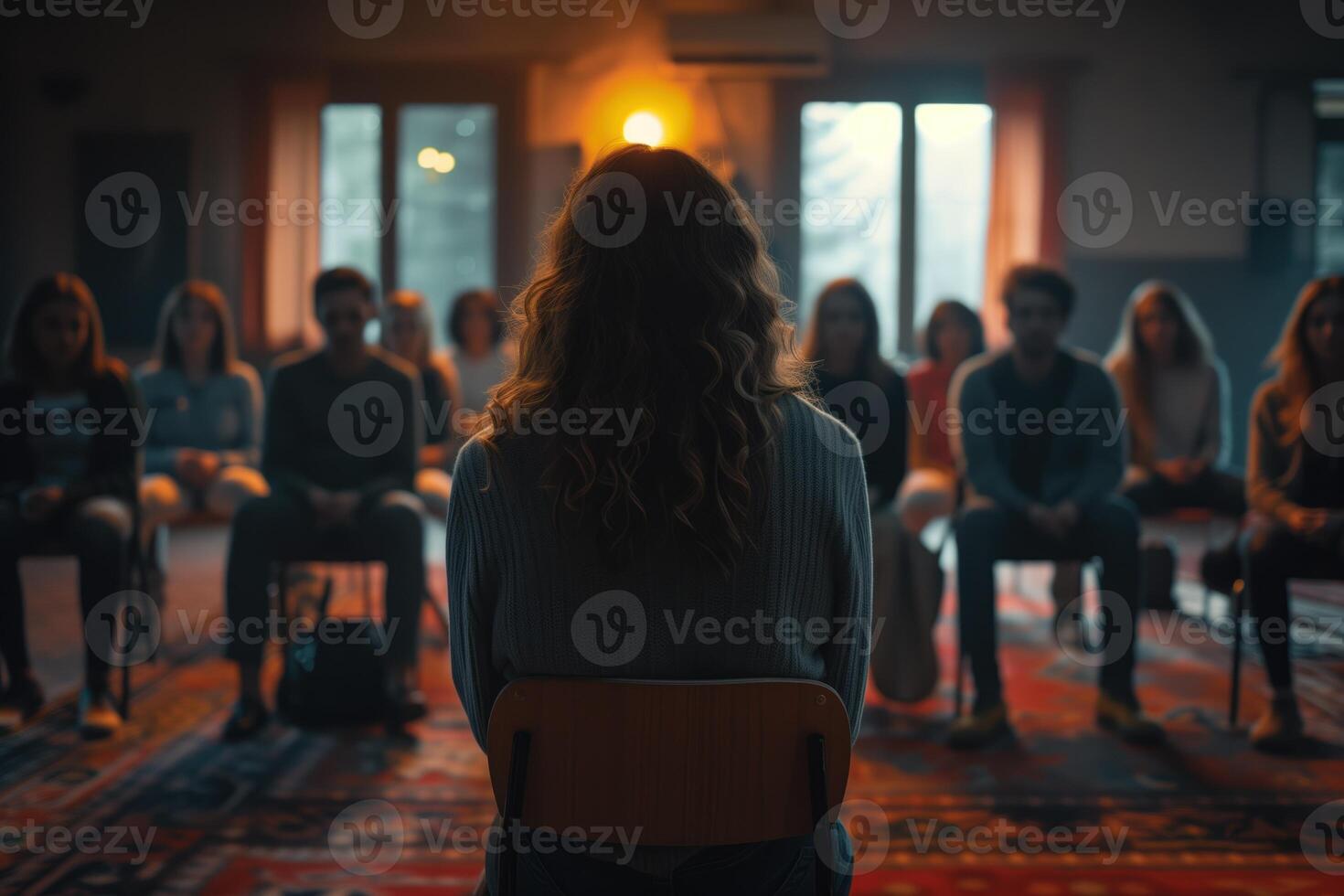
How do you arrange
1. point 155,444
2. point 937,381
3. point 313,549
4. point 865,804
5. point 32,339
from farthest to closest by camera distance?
point 937,381, point 155,444, point 32,339, point 313,549, point 865,804

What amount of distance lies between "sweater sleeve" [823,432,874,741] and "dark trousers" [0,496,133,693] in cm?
241

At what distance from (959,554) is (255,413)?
2.64m

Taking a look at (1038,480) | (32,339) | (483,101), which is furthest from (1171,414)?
(483,101)

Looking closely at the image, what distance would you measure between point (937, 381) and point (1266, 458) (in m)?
1.31

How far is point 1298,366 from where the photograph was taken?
10.1 feet

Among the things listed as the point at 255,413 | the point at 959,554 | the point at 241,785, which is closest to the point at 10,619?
the point at 241,785

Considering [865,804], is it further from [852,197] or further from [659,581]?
[852,197]

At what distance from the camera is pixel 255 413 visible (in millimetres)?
4168

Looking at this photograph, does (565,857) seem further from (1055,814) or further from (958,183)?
(958,183)

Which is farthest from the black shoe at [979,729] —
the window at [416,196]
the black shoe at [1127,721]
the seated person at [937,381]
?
the window at [416,196]

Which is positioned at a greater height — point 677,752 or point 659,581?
point 659,581

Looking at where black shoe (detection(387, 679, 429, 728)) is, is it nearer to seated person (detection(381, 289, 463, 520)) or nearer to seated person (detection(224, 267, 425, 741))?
seated person (detection(224, 267, 425, 741))

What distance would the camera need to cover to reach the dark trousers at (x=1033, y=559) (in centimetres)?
291

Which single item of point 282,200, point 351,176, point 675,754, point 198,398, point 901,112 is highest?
point 901,112
